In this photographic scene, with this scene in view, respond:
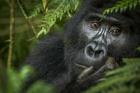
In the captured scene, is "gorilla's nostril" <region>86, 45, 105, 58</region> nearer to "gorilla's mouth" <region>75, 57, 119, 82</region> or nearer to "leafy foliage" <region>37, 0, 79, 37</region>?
"gorilla's mouth" <region>75, 57, 119, 82</region>

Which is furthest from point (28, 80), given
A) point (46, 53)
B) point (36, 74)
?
point (46, 53)

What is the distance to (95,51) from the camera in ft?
8.41

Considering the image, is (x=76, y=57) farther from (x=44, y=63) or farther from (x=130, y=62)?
(x=130, y=62)

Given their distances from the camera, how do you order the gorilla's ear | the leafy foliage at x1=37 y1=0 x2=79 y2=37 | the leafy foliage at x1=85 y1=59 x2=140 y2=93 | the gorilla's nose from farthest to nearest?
the leafy foliage at x1=37 y1=0 x2=79 y2=37
the gorilla's ear
the gorilla's nose
the leafy foliage at x1=85 y1=59 x2=140 y2=93

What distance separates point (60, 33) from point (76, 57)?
70 centimetres

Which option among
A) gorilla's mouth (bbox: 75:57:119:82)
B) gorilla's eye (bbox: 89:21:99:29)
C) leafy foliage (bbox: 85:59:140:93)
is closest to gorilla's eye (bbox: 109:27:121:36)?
gorilla's eye (bbox: 89:21:99:29)

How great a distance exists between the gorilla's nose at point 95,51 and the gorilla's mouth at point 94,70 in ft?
0.23

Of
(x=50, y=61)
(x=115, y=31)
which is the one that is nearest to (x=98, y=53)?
(x=115, y=31)

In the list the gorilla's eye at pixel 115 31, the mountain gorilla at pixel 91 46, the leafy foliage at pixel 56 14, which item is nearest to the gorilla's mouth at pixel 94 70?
the mountain gorilla at pixel 91 46

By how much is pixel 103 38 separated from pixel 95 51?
0.25 metres

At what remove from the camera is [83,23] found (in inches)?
118

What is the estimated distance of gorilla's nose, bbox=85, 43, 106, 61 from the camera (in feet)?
8.40

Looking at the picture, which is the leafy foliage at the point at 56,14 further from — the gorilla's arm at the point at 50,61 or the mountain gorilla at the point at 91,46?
the gorilla's arm at the point at 50,61

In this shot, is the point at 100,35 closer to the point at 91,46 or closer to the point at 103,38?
the point at 103,38
